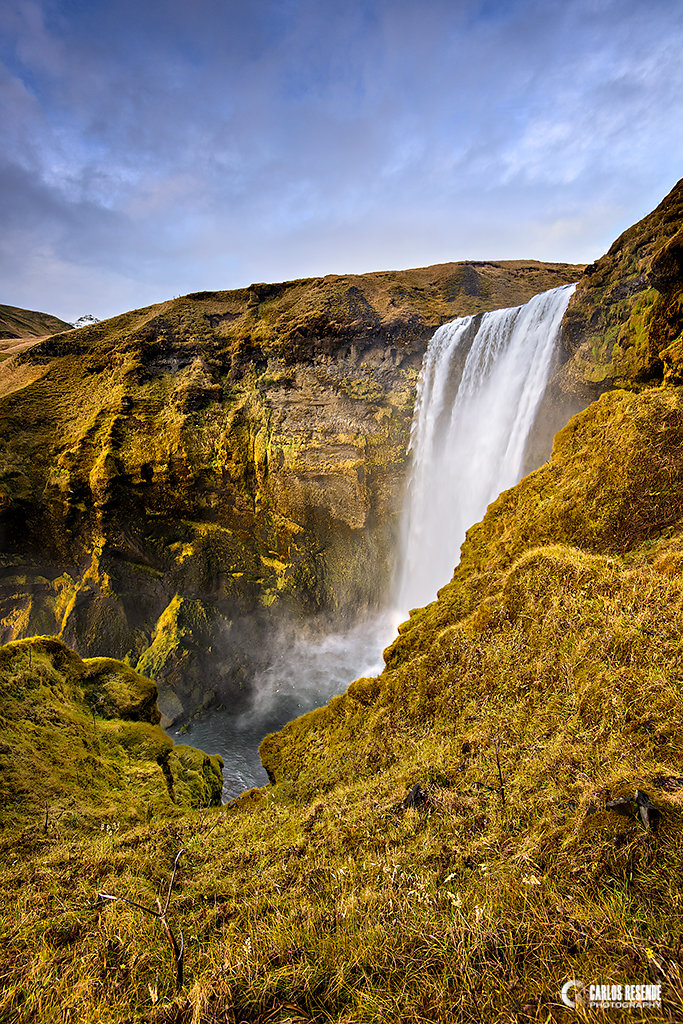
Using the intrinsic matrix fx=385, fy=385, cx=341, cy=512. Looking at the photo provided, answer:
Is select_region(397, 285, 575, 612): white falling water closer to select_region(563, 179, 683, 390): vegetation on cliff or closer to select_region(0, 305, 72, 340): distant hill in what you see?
select_region(563, 179, 683, 390): vegetation on cliff

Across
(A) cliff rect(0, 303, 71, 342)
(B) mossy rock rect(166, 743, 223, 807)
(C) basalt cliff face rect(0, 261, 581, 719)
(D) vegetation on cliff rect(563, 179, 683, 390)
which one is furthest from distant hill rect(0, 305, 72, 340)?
(D) vegetation on cliff rect(563, 179, 683, 390)

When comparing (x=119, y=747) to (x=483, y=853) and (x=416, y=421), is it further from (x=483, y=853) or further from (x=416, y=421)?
(x=416, y=421)

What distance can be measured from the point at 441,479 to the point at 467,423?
2822 millimetres

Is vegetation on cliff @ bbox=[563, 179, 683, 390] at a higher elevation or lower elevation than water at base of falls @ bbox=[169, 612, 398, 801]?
higher

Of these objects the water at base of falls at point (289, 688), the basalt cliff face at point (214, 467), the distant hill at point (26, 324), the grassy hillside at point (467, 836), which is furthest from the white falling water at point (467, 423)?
the distant hill at point (26, 324)

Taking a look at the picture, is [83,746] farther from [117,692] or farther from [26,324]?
[26,324]

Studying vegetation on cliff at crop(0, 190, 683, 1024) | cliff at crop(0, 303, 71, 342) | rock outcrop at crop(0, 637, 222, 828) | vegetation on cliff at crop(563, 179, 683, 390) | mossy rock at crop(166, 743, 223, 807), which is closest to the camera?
vegetation on cliff at crop(0, 190, 683, 1024)

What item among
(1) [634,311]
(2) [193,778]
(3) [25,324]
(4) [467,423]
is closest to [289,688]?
(2) [193,778]

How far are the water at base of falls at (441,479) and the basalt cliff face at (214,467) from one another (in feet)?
4.65

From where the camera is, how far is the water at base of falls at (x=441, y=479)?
13.3 metres

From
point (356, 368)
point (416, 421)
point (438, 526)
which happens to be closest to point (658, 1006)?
point (438, 526)

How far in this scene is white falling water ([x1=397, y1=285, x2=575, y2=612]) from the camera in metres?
13.0

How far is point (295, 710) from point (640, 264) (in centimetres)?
1955

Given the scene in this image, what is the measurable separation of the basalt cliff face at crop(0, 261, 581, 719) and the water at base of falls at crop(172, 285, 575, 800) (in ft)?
4.65
